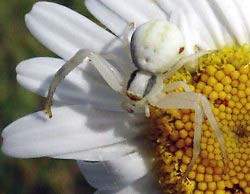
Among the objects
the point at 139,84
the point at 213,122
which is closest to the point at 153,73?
the point at 139,84

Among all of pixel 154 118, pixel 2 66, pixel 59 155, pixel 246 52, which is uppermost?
pixel 246 52

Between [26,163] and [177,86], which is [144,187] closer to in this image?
[177,86]

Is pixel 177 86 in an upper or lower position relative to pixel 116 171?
upper

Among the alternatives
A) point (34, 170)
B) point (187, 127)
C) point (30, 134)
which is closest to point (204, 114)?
point (187, 127)

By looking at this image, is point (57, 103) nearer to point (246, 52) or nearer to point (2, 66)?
point (246, 52)

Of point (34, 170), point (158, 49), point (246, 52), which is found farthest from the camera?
point (34, 170)

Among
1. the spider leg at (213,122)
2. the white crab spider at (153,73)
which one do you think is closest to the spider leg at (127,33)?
the white crab spider at (153,73)
